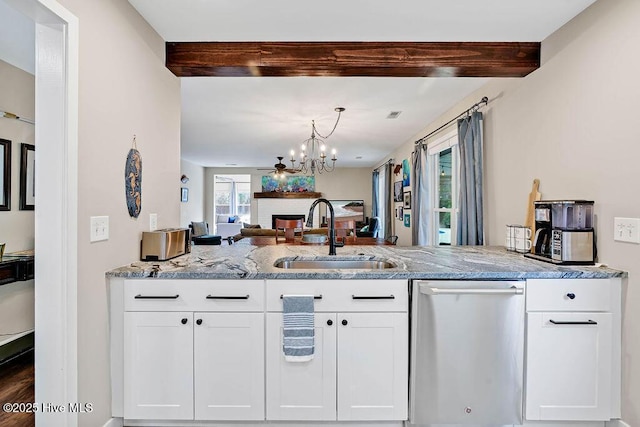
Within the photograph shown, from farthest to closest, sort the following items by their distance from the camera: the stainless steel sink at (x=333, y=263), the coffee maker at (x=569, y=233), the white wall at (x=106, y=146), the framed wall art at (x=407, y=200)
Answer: the framed wall art at (x=407, y=200), the stainless steel sink at (x=333, y=263), the coffee maker at (x=569, y=233), the white wall at (x=106, y=146)

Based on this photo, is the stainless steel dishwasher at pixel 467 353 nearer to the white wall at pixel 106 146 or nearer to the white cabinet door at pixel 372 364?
the white cabinet door at pixel 372 364

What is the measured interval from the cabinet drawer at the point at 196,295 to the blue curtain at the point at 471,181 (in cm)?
214

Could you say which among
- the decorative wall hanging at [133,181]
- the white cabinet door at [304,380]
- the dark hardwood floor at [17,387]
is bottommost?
the dark hardwood floor at [17,387]

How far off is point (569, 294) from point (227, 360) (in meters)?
1.78

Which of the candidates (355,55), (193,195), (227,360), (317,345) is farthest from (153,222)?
(193,195)

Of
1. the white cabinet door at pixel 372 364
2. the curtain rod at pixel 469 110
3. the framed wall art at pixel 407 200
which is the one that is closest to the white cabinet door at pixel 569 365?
the white cabinet door at pixel 372 364

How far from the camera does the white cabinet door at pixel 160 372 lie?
1.69 metres

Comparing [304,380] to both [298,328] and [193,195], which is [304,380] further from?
[193,195]

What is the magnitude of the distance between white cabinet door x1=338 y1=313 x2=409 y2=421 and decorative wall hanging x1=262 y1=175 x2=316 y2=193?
26.7 feet

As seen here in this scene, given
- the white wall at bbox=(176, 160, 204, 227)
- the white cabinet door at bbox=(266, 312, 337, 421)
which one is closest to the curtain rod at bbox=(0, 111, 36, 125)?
the white cabinet door at bbox=(266, 312, 337, 421)

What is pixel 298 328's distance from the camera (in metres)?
1.67

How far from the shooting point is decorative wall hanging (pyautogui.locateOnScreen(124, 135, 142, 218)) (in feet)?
5.99

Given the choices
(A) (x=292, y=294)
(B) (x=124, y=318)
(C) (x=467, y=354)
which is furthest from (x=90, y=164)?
(C) (x=467, y=354)

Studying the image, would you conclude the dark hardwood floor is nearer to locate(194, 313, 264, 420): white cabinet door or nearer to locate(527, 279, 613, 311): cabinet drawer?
locate(194, 313, 264, 420): white cabinet door
